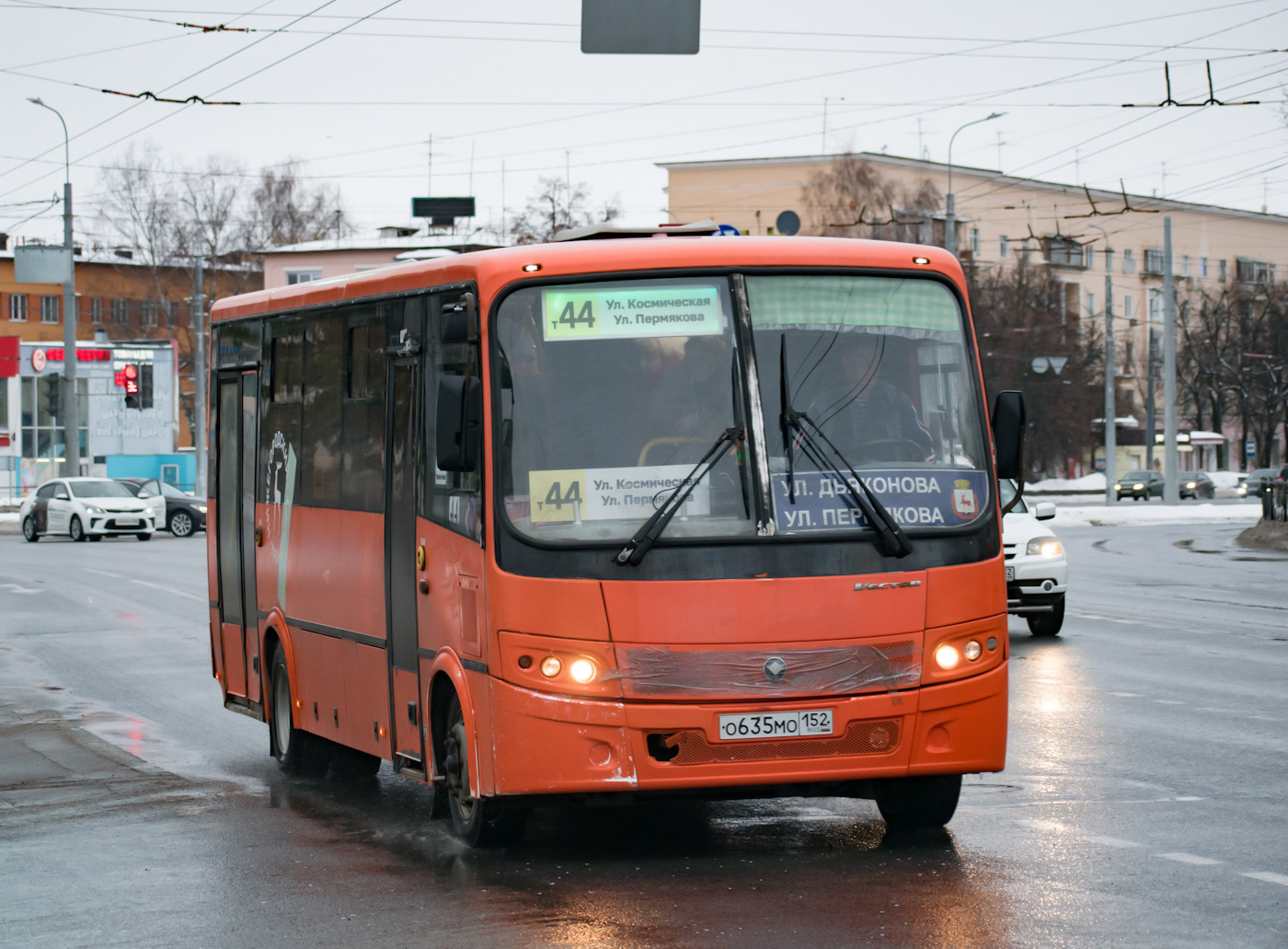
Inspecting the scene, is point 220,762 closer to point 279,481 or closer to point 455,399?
point 279,481

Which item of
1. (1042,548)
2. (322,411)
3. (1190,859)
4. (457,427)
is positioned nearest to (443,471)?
(457,427)

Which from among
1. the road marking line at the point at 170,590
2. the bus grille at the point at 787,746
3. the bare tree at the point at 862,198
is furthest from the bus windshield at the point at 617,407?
the bare tree at the point at 862,198

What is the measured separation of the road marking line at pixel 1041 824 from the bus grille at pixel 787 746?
46.8 inches

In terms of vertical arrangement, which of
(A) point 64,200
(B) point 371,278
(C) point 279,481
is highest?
(A) point 64,200

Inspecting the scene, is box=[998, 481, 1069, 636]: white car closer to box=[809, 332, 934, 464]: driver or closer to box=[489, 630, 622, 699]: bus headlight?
box=[809, 332, 934, 464]: driver

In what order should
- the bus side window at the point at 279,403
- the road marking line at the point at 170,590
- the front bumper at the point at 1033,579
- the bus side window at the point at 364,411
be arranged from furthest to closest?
the road marking line at the point at 170,590
the front bumper at the point at 1033,579
the bus side window at the point at 279,403
the bus side window at the point at 364,411

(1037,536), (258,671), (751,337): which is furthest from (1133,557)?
(751,337)

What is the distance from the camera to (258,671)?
11305mm

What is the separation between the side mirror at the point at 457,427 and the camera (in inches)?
298

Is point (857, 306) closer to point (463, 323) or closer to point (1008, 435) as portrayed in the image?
point (1008, 435)

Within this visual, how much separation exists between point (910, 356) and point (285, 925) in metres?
3.35

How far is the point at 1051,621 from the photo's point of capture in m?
18.7

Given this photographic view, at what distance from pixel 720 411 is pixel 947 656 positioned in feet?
4.31

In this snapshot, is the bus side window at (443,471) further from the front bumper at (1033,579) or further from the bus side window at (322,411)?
the front bumper at (1033,579)
